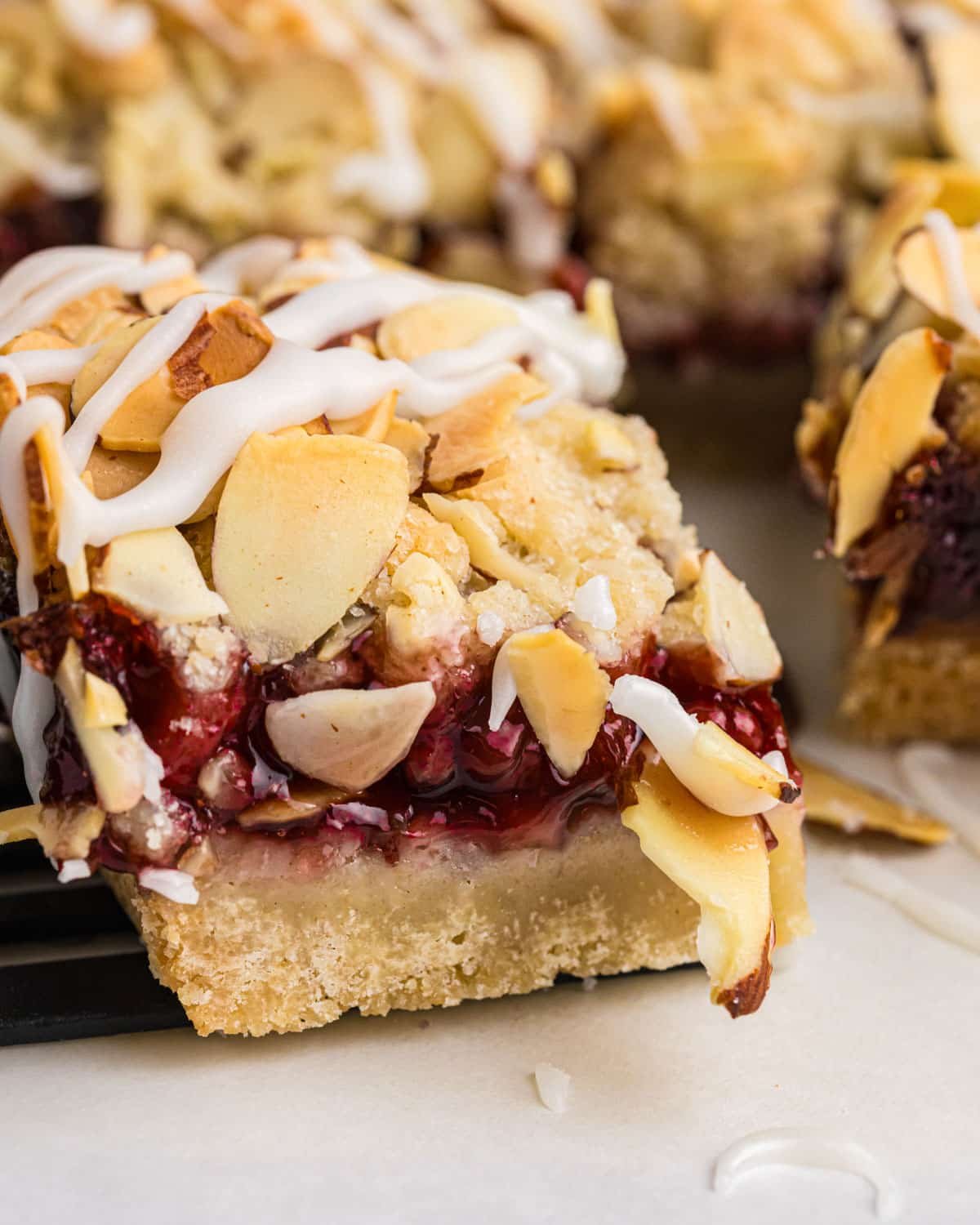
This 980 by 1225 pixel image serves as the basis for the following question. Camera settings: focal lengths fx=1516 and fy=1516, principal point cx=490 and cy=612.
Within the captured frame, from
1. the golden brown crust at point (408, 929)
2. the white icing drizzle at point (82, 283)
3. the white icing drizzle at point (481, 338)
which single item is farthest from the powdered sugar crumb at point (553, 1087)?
the white icing drizzle at point (82, 283)

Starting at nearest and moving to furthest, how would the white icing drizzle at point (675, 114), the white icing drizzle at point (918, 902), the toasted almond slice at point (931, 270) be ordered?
the white icing drizzle at point (918, 902) → the toasted almond slice at point (931, 270) → the white icing drizzle at point (675, 114)

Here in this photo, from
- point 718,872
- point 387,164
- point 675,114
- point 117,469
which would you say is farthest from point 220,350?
point 675,114

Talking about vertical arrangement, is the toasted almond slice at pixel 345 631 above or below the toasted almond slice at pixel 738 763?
above

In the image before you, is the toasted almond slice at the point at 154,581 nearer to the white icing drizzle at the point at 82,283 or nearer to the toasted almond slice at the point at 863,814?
the white icing drizzle at the point at 82,283

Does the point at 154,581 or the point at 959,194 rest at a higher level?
the point at 959,194

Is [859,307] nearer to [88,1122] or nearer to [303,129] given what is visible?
[303,129]

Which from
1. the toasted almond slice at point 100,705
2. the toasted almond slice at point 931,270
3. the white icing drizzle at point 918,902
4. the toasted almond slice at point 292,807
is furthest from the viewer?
the toasted almond slice at point 931,270

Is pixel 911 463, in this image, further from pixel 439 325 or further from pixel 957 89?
pixel 957 89
